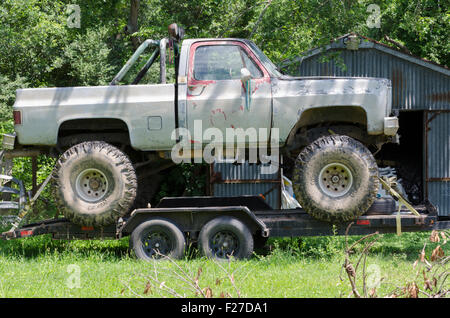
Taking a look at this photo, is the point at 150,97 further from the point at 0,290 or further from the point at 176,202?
the point at 0,290

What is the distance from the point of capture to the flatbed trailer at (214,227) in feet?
24.5

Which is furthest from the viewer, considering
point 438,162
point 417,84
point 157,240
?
point 438,162

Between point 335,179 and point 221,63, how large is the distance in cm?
221

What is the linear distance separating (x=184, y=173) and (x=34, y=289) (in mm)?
7544

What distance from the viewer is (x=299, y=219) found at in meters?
7.63

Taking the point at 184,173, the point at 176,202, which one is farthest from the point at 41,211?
the point at 176,202

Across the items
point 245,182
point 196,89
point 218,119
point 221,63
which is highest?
point 221,63

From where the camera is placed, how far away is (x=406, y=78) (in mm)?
14195

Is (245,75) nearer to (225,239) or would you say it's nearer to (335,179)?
(335,179)

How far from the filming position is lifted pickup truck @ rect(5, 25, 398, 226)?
24.3ft

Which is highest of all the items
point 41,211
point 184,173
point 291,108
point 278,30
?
point 278,30

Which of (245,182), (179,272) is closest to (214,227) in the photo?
(179,272)

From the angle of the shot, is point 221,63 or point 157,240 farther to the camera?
point 221,63

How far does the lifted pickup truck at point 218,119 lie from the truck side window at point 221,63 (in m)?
0.01
